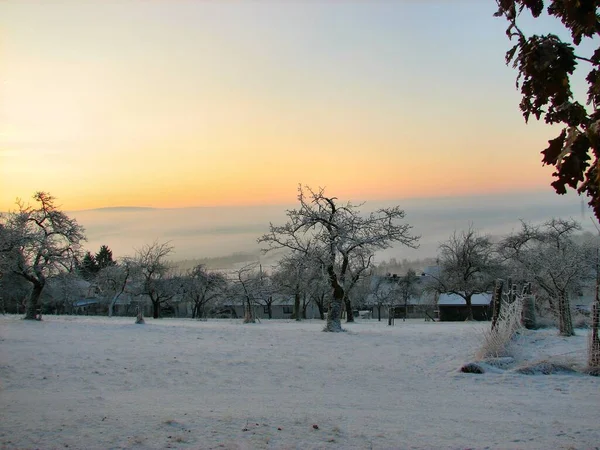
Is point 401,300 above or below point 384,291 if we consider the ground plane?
below

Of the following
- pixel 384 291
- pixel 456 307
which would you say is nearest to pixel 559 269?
pixel 456 307

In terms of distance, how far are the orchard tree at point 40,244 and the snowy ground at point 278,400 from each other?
16419 millimetres

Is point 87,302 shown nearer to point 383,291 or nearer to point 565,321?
point 383,291

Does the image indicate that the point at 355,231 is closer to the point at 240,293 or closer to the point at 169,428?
the point at 169,428

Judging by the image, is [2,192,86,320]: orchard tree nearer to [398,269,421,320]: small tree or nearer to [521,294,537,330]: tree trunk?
A: [521,294,537,330]: tree trunk

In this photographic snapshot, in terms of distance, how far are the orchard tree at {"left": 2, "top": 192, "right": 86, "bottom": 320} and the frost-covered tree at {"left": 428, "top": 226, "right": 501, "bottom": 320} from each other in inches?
1292

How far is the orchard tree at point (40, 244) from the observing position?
2869 cm

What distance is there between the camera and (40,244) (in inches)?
1153

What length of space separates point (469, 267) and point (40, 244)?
3594cm

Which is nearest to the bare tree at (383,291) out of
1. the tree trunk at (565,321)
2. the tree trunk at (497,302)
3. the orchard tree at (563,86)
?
the tree trunk at (565,321)

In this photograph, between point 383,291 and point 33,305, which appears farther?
point 383,291

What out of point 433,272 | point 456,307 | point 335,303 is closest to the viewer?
point 335,303

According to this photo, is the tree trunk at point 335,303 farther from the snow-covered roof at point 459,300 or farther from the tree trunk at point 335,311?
the snow-covered roof at point 459,300

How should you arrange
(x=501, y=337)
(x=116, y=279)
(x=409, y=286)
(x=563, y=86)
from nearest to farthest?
(x=563, y=86), (x=501, y=337), (x=116, y=279), (x=409, y=286)
